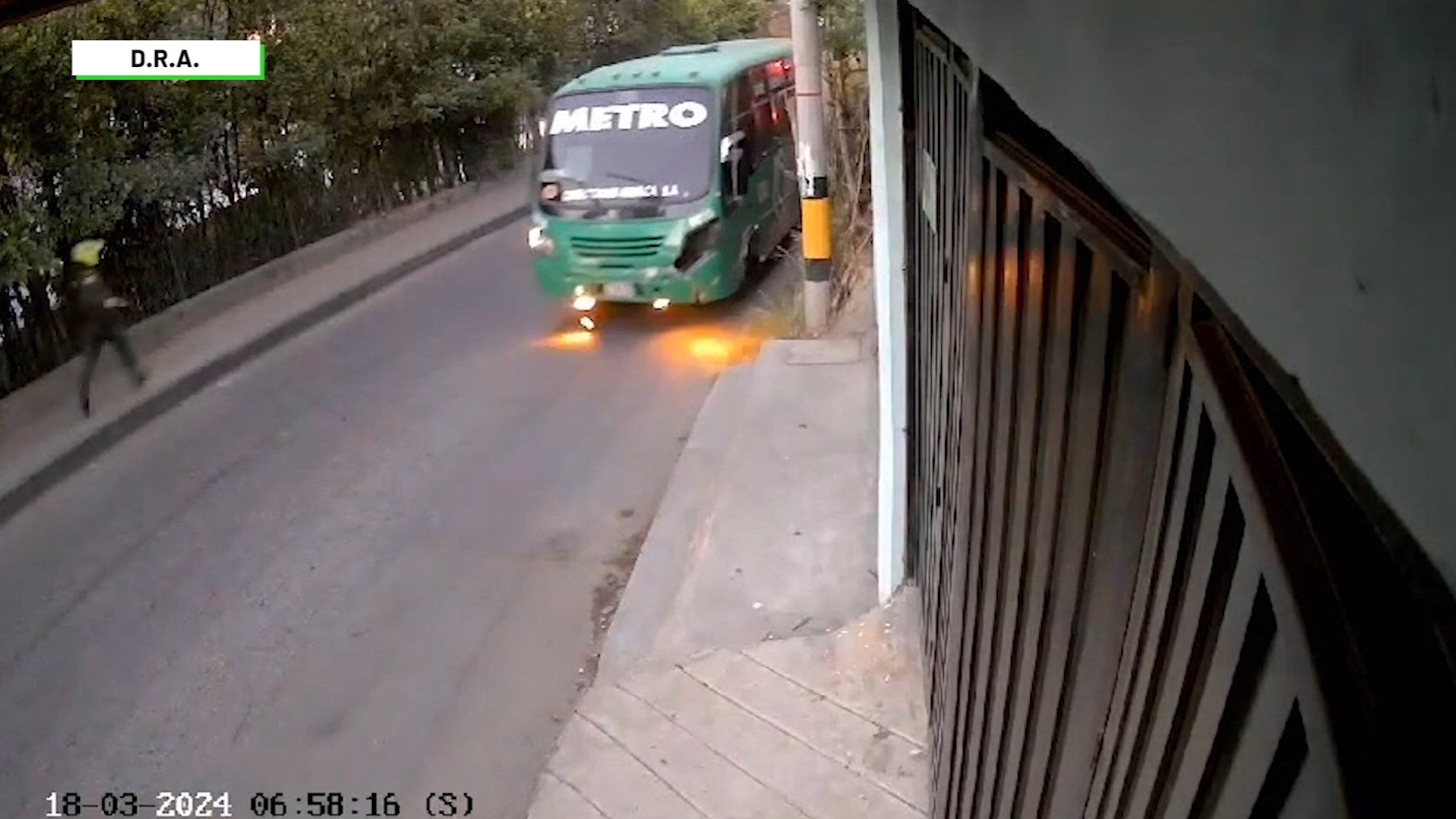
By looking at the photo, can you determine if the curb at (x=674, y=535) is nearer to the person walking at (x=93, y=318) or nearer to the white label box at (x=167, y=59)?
the person walking at (x=93, y=318)

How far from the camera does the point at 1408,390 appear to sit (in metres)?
0.52

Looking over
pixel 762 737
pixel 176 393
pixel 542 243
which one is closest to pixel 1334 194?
pixel 762 737

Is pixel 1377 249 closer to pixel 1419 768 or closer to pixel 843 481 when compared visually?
pixel 1419 768

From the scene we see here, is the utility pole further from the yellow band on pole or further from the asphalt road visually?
the asphalt road

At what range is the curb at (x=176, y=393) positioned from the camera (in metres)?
8.11

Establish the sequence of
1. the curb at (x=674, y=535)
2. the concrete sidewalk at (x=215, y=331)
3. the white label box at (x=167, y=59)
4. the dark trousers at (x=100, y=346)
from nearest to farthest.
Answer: the curb at (x=674, y=535), the concrete sidewalk at (x=215, y=331), the dark trousers at (x=100, y=346), the white label box at (x=167, y=59)

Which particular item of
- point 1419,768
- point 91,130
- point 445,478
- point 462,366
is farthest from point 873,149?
point 91,130

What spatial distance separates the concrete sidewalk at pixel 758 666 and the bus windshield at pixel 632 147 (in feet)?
13.2

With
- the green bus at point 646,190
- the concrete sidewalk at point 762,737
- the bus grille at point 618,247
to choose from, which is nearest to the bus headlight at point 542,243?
the green bus at point 646,190

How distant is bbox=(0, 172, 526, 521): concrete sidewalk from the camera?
8656 millimetres

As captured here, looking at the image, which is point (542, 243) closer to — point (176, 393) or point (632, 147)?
point (632, 147)

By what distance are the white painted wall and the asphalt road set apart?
5.13ft

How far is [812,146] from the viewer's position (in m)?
9.29

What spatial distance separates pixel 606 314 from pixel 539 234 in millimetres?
921
